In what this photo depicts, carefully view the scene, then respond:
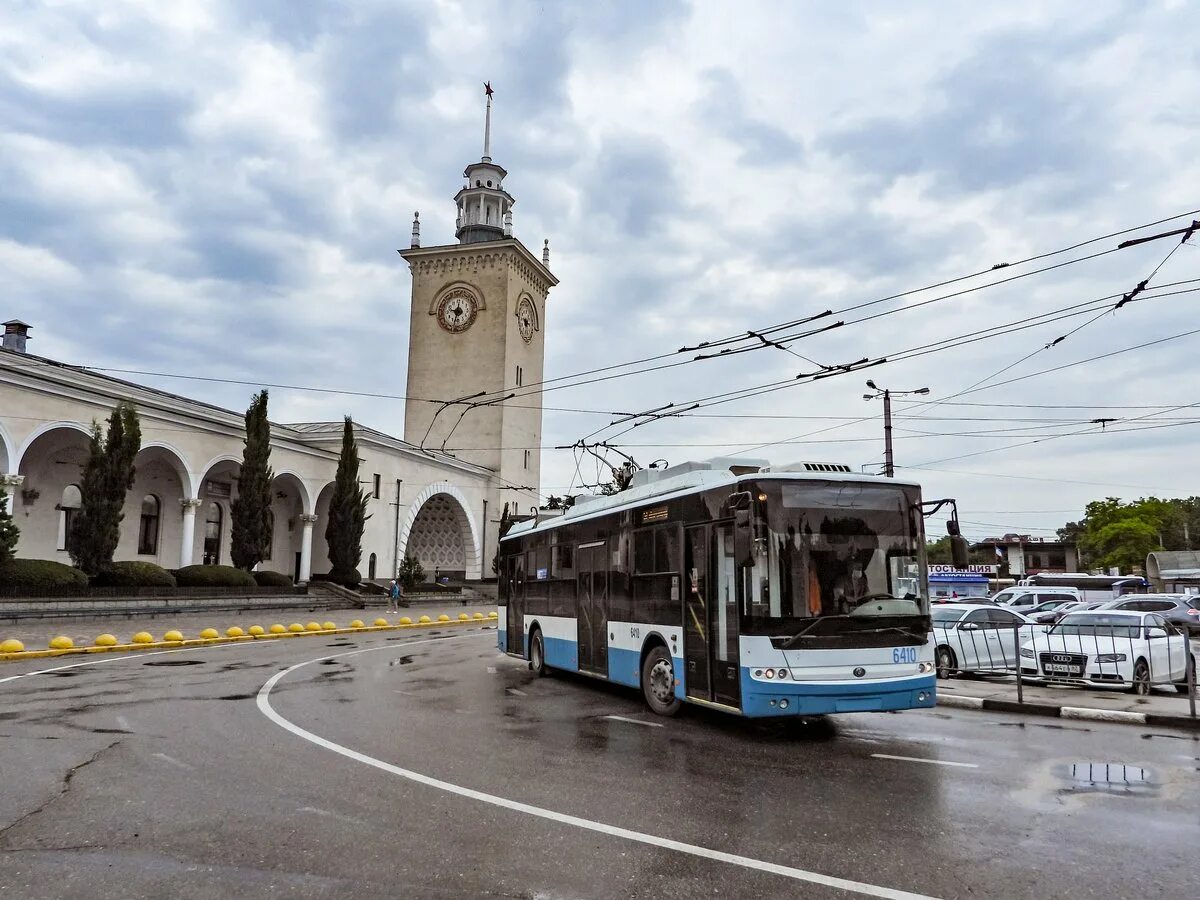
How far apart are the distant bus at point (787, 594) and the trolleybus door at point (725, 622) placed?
2cm

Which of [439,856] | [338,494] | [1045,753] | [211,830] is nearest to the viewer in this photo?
[439,856]

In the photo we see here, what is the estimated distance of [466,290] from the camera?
60125 millimetres

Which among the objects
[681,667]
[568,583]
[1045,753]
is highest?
[568,583]

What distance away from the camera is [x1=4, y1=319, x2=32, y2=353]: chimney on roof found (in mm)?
33219

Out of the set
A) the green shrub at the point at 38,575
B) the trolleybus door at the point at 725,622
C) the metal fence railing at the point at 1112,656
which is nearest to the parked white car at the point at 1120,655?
the metal fence railing at the point at 1112,656

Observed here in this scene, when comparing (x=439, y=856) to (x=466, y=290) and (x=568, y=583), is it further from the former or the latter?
(x=466, y=290)

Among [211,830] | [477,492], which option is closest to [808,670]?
[211,830]

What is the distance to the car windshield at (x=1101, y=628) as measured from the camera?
12922 millimetres

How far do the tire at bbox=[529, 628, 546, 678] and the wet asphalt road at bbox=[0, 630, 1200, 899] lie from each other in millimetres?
3374

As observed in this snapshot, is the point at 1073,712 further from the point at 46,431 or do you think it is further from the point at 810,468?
the point at 46,431

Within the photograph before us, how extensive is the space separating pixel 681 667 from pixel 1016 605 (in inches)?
930

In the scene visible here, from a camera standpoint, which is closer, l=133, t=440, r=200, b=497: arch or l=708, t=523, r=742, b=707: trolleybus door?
l=708, t=523, r=742, b=707: trolleybus door

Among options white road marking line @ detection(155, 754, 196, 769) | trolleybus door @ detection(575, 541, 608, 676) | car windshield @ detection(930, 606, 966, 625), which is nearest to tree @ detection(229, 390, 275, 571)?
trolleybus door @ detection(575, 541, 608, 676)

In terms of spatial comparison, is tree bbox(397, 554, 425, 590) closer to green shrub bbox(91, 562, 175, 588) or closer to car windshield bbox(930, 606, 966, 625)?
green shrub bbox(91, 562, 175, 588)
